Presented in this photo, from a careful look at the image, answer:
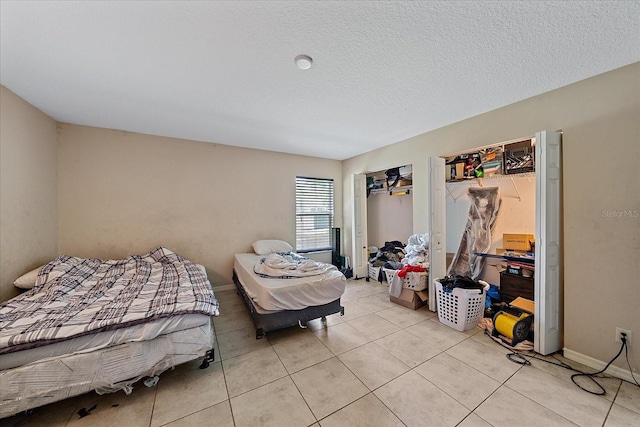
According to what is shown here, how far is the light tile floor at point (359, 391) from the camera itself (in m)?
1.46

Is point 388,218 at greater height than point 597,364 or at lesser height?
greater

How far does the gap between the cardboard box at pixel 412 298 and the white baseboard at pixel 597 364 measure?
52.4 inches

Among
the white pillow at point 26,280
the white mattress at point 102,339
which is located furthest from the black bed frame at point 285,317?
the white pillow at point 26,280

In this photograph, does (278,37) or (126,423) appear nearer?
(126,423)

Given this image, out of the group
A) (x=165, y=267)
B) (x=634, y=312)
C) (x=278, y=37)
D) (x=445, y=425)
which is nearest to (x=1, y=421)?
(x=165, y=267)

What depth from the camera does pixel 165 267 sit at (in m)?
3.08

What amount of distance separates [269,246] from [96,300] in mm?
2365

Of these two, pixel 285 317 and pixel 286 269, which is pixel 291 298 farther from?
pixel 286 269

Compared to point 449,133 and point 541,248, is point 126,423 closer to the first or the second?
point 541,248

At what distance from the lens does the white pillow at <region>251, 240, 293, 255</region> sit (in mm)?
3995

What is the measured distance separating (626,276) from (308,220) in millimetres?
4104

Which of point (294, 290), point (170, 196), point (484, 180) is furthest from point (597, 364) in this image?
point (170, 196)

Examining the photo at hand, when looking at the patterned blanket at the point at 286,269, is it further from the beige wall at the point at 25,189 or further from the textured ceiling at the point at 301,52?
the beige wall at the point at 25,189

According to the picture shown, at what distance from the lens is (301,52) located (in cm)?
169
